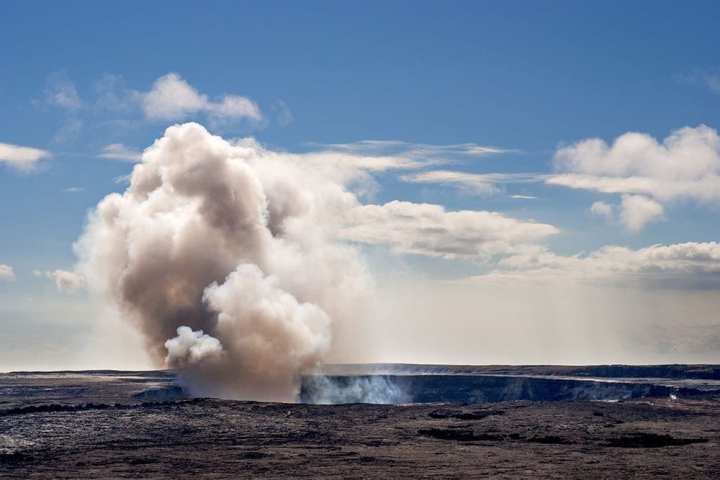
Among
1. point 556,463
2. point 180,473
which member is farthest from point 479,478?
point 180,473

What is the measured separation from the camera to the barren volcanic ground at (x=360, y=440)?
41.8 m

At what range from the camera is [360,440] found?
5334 cm

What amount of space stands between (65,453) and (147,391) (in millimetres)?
45855

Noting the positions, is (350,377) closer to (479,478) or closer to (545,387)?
(545,387)

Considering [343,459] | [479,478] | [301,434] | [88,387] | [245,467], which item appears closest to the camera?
[479,478]

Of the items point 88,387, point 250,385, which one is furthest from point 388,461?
point 88,387

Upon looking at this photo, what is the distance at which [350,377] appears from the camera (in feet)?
386

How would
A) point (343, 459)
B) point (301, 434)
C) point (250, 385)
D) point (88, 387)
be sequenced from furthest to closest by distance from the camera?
1. point (88, 387)
2. point (250, 385)
3. point (301, 434)
4. point (343, 459)

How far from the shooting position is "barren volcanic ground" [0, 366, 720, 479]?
4184cm

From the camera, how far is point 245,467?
42.3m

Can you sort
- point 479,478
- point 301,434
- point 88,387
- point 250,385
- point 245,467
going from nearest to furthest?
point 479,478, point 245,467, point 301,434, point 250,385, point 88,387

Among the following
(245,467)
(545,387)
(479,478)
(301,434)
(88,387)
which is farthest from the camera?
(545,387)

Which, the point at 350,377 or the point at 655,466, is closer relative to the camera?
the point at 655,466

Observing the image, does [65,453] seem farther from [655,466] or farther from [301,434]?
[655,466]
